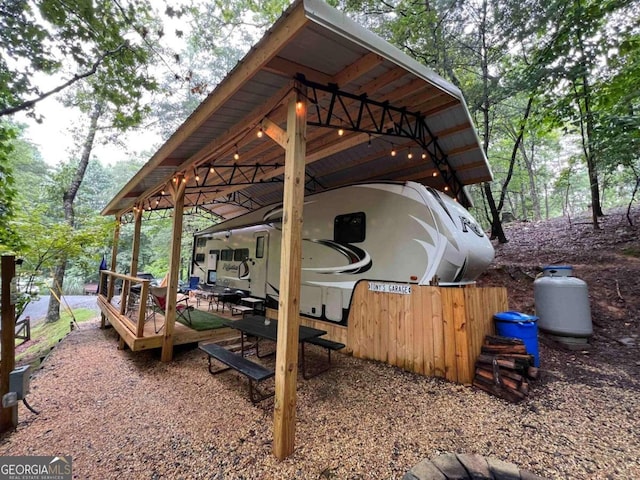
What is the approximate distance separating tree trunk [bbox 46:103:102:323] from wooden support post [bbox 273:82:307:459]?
1012cm

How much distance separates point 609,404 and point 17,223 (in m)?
9.76

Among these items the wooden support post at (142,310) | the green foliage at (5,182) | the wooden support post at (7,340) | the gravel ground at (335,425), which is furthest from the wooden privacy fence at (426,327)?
the green foliage at (5,182)

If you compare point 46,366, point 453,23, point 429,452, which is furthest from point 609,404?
point 453,23

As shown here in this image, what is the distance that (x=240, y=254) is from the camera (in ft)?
25.8

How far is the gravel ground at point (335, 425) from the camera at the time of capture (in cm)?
223

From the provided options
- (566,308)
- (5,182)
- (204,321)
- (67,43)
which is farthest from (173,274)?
(566,308)

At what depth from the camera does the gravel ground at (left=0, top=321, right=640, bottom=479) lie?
2232 millimetres

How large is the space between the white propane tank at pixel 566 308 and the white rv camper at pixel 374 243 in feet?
3.62

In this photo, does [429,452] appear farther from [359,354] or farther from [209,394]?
[209,394]

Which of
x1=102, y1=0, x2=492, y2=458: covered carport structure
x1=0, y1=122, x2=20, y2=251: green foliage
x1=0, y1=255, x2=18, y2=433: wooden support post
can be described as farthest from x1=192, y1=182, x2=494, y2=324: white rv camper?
x1=0, y1=122, x2=20, y2=251: green foliage

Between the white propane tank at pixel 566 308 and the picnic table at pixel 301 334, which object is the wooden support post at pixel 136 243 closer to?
the picnic table at pixel 301 334

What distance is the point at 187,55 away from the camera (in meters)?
17.2

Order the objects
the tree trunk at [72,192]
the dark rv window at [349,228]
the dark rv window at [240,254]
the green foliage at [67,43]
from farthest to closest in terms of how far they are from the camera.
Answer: the tree trunk at [72,192], the dark rv window at [240,254], the dark rv window at [349,228], the green foliage at [67,43]

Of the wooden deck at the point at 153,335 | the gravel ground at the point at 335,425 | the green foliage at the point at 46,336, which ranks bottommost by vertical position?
the green foliage at the point at 46,336
